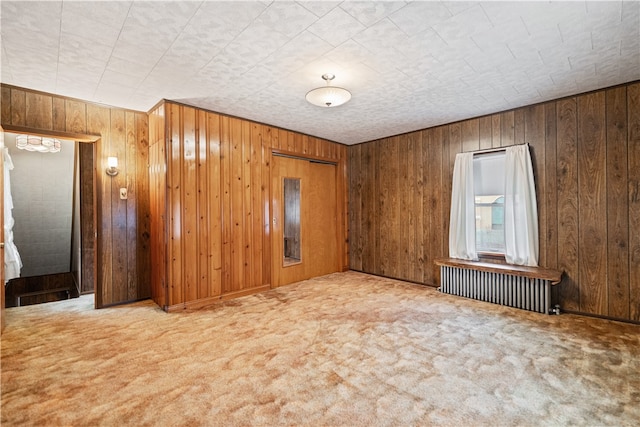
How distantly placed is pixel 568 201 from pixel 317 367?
3.61m

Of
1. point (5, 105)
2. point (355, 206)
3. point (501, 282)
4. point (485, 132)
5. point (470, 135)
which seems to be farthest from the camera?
point (355, 206)

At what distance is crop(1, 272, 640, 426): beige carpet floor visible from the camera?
5.94 feet

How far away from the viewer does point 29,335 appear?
2930mm

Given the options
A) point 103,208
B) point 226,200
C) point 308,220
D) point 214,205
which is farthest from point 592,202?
point 103,208

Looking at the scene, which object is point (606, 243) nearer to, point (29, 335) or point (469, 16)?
point (469, 16)

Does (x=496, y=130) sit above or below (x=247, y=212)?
above

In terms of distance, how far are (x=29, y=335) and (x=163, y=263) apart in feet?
4.39

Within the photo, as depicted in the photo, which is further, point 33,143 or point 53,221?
point 53,221

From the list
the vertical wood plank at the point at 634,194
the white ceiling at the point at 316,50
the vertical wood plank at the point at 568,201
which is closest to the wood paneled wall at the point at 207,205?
the white ceiling at the point at 316,50

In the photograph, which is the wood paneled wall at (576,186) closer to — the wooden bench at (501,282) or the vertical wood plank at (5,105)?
the wooden bench at (501,282)

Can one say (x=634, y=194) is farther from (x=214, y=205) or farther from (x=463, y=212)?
(x=214, y=205)

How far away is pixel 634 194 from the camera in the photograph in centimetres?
322

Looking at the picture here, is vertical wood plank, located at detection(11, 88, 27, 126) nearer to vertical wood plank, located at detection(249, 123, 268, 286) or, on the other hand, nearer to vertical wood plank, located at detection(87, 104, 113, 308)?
vertical wood plank, located at detection(87, 104, 113, 308)

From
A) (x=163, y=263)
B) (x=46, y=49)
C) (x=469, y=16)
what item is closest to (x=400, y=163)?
(x=469, y=16)
